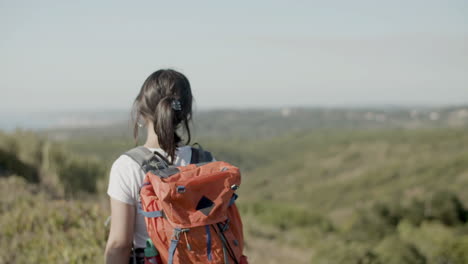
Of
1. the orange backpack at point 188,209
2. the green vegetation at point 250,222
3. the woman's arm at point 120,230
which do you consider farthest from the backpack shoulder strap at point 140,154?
the green vegetation at point 250,222

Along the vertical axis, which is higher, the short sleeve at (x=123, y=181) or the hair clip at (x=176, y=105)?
the hair clip at (x=176, y=105)

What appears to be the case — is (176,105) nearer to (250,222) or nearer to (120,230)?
(120,230)

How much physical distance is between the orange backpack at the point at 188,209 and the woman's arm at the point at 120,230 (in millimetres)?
67

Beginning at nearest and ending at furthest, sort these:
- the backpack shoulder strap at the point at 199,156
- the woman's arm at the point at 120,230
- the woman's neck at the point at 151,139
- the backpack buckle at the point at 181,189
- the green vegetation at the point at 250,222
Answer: the backpack buckle at the point at 181,189
the woman's arm at the point at 120,230
the woman's neck at the point at 151,139
the backpack shoulder strap at the point at 199,156
the green vegetation at the point at 250,222

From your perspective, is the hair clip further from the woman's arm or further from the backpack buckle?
the woman's arm

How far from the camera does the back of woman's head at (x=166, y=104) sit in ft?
6.70

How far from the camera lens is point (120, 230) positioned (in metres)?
1.98

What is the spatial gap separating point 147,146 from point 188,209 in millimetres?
415

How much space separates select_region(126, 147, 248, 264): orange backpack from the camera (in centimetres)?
190

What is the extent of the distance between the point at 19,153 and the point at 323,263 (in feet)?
20.6

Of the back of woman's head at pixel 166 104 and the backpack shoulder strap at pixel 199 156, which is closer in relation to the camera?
the back of woman's head at pixel 166 104

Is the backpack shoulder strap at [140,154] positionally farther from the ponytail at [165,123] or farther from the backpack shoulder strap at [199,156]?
the backpack shoulder strap at [199,156]

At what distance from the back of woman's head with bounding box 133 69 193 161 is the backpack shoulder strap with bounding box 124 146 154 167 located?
3.0 inches

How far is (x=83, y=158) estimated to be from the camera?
10516 millimetres
